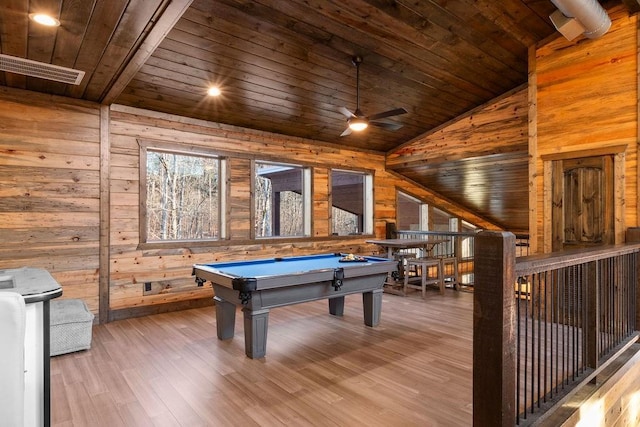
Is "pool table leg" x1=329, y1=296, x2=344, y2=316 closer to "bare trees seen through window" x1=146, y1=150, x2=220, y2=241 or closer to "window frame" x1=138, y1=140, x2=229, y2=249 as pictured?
"window frame" x1=138, y1=140, x2=229, y2=249

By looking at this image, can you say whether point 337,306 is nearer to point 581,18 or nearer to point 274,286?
point 274,286

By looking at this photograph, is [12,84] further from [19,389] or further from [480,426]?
[480,426]

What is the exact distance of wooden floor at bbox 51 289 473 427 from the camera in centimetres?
231

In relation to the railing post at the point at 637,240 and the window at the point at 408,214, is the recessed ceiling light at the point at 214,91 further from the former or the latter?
the window at the point at 408,214

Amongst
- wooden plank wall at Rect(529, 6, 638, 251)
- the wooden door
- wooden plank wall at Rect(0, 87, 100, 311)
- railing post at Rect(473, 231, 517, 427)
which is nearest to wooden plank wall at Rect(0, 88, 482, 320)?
wooden plank wall at Rect(0, 87, 100, 311)

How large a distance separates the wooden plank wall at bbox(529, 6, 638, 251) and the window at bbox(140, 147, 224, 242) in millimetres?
4177

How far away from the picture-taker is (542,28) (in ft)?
13.7

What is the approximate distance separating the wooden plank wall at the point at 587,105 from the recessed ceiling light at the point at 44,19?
4.81 meters

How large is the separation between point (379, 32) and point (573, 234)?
3.10m

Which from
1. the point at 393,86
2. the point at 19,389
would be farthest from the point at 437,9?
the point at 19,389

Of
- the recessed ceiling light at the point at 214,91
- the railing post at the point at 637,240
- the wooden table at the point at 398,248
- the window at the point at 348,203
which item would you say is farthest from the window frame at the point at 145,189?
the railing post at the point at 637,240

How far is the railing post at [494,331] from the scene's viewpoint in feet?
5.29

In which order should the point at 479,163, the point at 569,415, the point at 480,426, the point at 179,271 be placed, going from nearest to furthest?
the point at 480,426
the point at 569,415
the point at 179,271
the point at 479,163

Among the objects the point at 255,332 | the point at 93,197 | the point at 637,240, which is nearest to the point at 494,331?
the point at 255,332
